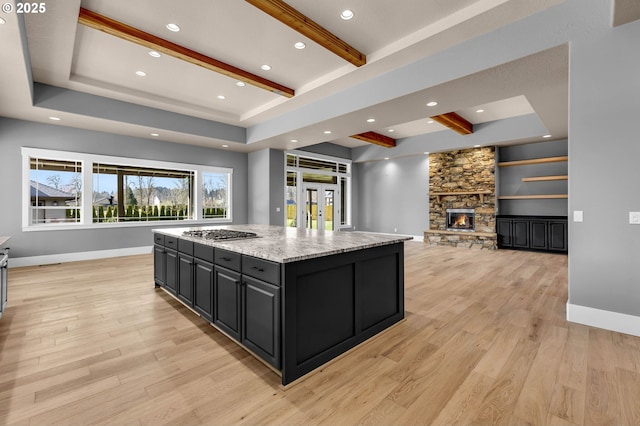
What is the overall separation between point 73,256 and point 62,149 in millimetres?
2236

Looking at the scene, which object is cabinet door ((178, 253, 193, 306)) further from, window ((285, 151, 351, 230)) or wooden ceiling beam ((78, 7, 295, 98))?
window ((285, 151, 351, 230))

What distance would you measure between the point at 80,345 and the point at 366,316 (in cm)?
254

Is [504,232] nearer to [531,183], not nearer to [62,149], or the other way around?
[531,183]

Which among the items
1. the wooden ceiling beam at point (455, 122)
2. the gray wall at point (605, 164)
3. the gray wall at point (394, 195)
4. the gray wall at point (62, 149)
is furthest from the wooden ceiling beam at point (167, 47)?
the gray wall at point (394, 195)

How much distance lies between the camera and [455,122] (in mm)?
6770

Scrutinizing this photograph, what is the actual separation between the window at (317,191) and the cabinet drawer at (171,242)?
5.22m

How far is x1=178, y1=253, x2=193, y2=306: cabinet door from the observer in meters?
3.13

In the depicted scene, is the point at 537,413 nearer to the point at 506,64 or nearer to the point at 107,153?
the point at 506,64

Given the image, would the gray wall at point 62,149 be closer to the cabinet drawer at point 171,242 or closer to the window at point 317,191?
the window at point 317,191

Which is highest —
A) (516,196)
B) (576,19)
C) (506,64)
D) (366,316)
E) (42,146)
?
(576,19)

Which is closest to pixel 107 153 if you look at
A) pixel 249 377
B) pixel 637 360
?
pixel 249 377

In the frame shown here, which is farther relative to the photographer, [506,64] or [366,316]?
[506,64]

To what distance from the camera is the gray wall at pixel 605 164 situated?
2.72 metres

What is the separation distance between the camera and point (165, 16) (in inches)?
131
